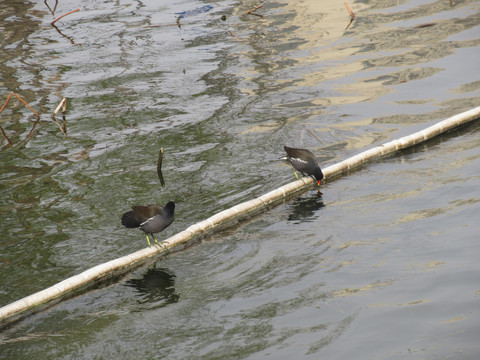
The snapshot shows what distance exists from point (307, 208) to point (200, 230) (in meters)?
1.89

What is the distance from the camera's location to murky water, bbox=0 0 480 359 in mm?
7375

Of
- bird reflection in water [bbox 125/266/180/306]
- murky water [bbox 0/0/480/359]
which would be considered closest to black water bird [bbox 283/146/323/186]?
murky water [bbox 0/0/480/359]

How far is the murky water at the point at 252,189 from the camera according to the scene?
7375mm

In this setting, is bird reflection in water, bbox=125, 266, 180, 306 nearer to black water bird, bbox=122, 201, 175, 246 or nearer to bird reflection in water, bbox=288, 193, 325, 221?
black water bird, bbox=122, 201, 175, 246

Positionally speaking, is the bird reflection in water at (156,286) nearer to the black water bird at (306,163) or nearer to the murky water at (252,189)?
the murky water at (252,189)

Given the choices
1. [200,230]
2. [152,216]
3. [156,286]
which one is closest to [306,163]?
[200,230]

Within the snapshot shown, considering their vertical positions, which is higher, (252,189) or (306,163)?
(306,163)

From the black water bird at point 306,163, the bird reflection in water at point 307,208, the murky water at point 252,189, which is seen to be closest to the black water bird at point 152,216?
the murky water at point 252,189

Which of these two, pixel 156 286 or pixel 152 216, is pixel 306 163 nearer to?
pixel 152 216

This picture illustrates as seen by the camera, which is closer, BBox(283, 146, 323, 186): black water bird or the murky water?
the murky water

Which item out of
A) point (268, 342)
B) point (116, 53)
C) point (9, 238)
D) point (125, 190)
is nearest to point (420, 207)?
point (268, 342)

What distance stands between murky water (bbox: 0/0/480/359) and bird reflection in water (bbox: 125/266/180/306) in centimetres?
3

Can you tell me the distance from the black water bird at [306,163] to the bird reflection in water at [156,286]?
2869 mm

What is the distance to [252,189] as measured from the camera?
1100 cm
